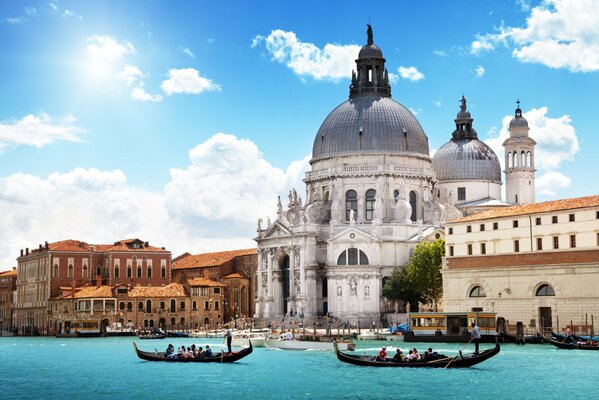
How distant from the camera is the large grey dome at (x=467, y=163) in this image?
101125mm

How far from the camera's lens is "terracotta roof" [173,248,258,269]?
107062 millimetres

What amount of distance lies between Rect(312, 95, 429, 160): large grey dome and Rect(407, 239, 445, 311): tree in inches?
531

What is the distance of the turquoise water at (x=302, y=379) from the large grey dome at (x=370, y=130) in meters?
36.1

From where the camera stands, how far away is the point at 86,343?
78.4 meters

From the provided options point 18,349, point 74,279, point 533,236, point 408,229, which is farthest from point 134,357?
point 74,279

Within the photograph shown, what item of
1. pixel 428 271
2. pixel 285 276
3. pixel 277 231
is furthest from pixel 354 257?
pixel 428 271

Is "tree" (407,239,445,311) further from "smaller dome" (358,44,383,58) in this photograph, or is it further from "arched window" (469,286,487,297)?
"smaller dome" (358,44,383,58)

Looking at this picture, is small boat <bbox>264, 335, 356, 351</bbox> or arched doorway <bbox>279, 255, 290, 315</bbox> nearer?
small boat <bbox>264, 335, 356, 351</bbox>

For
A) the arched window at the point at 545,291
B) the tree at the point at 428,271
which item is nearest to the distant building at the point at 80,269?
the tree at the point at 428,271

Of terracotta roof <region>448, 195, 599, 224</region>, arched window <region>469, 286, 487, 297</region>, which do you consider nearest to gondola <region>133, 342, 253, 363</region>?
arched window <region>469, 286, 487, 297</region>

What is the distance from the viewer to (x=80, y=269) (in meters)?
103

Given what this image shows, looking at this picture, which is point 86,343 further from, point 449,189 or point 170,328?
point 449,189

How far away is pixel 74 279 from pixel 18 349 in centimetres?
2883

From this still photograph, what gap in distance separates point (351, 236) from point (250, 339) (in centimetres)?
2191
